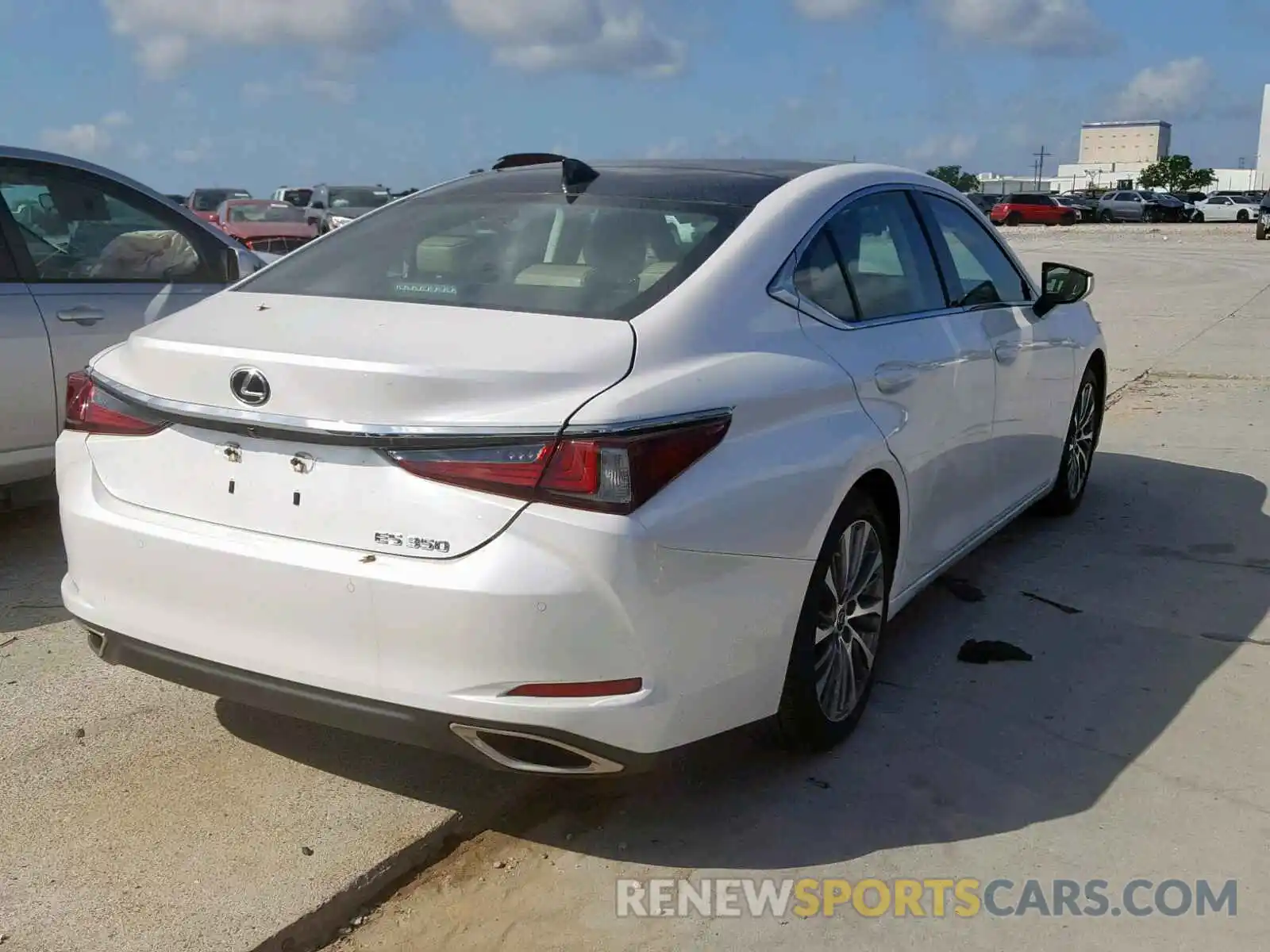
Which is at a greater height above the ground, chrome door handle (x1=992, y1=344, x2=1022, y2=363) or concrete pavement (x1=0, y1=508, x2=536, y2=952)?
chrome door handle (x1=992, y1=344, x2=1022, y2=363)

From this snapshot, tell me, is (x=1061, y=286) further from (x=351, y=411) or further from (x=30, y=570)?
(x=30, y=570)

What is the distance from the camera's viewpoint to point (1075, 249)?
3359cm

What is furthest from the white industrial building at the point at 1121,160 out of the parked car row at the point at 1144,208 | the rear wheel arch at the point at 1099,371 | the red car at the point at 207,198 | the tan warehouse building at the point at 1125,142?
the rear wheel arch at the point at 1099,371

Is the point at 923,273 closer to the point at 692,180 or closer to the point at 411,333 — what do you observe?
the point at 692,180

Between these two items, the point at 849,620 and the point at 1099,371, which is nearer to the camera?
the point at 849,620

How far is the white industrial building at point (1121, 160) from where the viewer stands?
419 ft

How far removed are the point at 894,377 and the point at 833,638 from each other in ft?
2.57

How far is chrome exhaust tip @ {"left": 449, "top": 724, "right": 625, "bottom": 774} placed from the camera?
8.93ft

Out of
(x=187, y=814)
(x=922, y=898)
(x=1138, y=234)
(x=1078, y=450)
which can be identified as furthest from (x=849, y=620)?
(x=1138, y=234)

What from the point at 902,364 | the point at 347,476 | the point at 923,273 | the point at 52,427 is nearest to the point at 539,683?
the point at 347,476

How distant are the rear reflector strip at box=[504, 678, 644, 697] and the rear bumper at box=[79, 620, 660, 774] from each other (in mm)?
75

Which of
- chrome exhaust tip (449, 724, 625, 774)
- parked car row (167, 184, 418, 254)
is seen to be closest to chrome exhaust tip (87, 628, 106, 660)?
chrome exhaust tip (449, 724, 625, 774)

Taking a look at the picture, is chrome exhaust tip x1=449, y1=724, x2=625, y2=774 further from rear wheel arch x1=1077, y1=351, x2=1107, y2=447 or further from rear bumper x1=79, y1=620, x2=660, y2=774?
rear wheel arch x1=1077, y1=351, x2=1107, y2=447

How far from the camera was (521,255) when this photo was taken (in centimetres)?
341
